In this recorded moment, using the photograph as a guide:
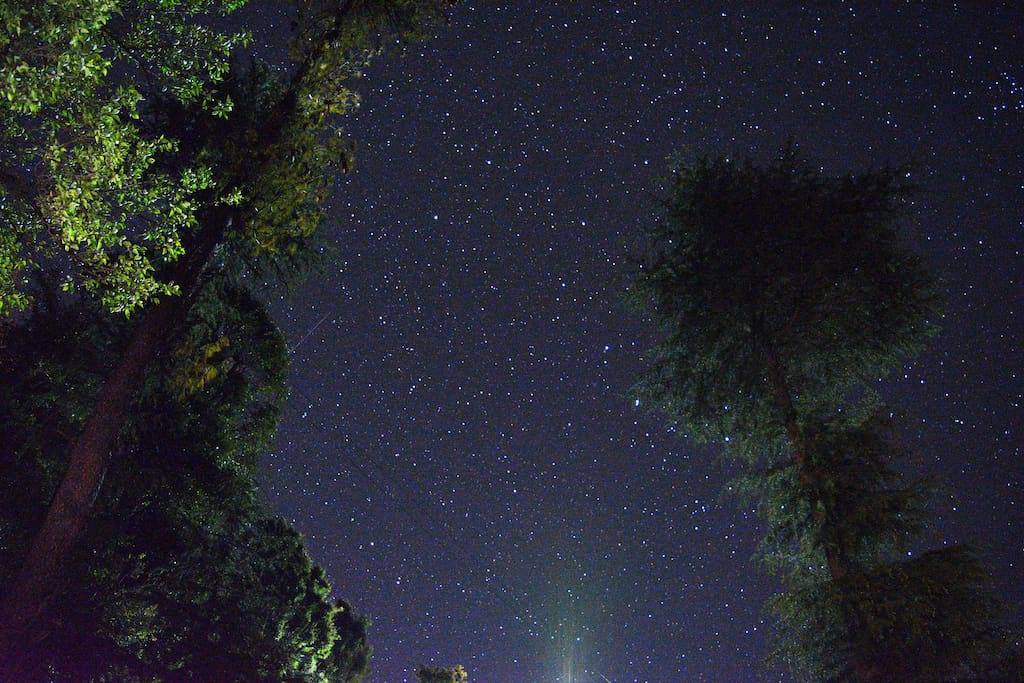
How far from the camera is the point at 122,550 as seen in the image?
1187 cm

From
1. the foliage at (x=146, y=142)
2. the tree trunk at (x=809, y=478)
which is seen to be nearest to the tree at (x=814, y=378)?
the tree trunk at (x=809, y=478)

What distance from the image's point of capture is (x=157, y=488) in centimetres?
1248

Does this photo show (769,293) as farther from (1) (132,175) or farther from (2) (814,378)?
(1) (132,175)

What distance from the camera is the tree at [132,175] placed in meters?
6.27

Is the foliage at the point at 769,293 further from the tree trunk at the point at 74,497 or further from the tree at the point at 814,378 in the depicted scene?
the tree trunk at the point at 74,497

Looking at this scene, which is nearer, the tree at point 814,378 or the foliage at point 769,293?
the tree at point 814,378

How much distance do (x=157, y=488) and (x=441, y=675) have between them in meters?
32.8

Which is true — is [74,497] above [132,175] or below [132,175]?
below

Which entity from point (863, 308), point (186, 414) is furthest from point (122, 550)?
point (863, 308)

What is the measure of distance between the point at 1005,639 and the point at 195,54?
12.2 meters

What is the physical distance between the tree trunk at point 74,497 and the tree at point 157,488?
856 millimetres

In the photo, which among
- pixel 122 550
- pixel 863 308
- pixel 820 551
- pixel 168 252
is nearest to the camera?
pixel 168 252

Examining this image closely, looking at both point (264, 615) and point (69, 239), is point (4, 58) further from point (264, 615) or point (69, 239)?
point (264, 615)

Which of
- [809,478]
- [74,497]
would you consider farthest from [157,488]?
[809,478]
